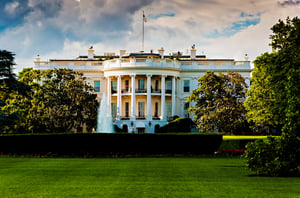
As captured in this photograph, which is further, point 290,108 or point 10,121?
point 10,121

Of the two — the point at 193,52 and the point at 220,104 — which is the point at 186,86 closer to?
the point at 193,52

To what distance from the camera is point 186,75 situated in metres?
78.4

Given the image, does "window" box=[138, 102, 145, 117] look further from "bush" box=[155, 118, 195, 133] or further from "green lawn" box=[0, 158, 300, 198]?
"green lawn" box=[0, 158, 300, 198]

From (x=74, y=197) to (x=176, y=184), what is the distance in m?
3.79

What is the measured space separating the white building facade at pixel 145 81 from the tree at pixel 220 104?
14.3 m

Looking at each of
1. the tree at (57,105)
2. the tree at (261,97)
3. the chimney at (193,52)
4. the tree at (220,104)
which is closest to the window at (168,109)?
the chimney at (193,52)

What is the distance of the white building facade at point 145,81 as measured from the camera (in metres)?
73.1

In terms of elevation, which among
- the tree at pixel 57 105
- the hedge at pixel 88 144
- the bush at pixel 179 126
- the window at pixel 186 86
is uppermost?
the window at pixel 186 86

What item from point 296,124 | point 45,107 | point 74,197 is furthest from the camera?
point 45,107

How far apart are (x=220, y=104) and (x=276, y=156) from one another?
1454 inches

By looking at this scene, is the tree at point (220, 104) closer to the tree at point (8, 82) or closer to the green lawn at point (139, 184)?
the tree at point (8, 82)

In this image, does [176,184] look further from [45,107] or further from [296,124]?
[45,107]

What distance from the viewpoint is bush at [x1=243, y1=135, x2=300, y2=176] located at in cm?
1992

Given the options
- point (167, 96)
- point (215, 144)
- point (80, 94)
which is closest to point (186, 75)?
point (167, 96)
